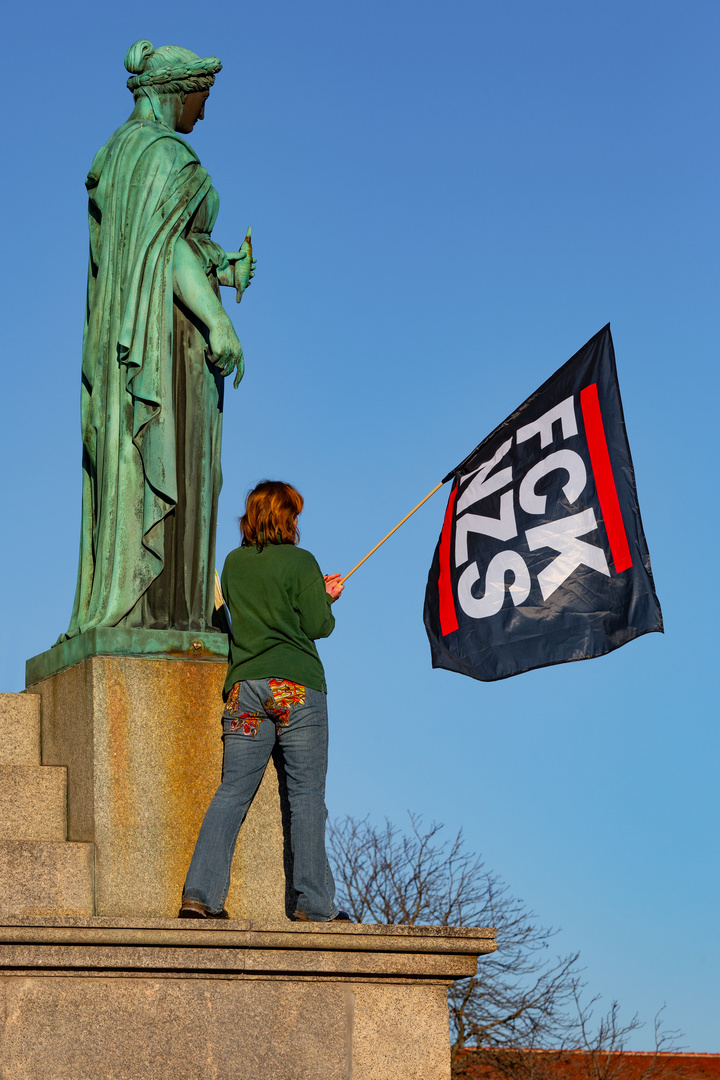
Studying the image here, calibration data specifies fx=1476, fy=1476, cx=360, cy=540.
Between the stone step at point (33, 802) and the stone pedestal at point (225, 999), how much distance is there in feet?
3.46

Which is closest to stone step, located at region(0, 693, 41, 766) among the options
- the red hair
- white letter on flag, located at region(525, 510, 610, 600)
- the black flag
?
the red hair

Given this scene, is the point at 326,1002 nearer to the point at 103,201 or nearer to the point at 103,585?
the point at 103,585

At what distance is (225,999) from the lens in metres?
5.12

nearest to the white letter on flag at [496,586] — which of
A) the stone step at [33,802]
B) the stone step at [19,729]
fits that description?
the stone step at [19,729]

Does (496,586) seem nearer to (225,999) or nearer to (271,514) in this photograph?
(271,514)

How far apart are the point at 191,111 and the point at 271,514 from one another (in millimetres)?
2393

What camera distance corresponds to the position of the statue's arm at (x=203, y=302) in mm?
6844

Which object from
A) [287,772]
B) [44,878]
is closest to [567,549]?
[287,772]

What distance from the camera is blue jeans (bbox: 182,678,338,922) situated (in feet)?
18.5

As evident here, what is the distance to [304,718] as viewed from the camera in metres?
5.79

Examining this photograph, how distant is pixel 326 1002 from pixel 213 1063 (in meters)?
0.46

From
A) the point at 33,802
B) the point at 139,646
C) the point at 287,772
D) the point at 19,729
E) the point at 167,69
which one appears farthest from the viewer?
the point at 167,69

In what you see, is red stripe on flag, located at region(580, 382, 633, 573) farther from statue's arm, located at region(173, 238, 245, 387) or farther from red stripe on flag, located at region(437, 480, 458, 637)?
statue's arm, located at region(173, 238, 245, 387)

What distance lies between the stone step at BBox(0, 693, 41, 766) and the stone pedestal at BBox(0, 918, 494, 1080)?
157 centimetres
